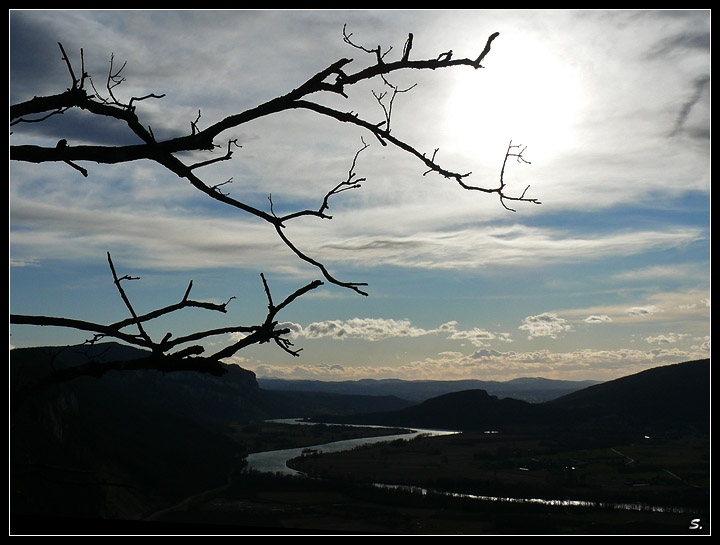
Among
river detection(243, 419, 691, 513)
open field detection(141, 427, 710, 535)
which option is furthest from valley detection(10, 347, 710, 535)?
river detection(243, 419, 691, 513)

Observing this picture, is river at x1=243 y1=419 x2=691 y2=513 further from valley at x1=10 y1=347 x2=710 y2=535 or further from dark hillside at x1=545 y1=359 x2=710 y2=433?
dark hillside at x1=545 y1=359 x2=710 y2=433

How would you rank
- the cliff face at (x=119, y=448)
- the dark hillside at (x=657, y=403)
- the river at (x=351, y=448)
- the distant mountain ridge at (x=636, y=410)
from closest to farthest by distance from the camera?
the cliff face at (x=119, y=448)
the river at (x=351, y=448)
the distant mountain ridge at (x=636, y=410)
the dark hillside at (x=657, y=403)

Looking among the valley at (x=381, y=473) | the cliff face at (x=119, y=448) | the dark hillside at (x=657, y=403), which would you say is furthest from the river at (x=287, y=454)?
the dark hillside at (x=657, y=403)

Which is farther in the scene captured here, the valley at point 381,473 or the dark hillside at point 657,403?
the dark hillside at point 657,403

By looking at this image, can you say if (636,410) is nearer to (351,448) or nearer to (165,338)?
(351,448)

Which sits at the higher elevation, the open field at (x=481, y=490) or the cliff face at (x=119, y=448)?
the cliff face at (x=119, y=448)

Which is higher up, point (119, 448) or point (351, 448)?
point (119, 448)

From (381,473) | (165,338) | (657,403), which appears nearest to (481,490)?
(381,473)

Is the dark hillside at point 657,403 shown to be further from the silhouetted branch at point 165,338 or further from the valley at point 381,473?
the silhouetted branch at point 165,338

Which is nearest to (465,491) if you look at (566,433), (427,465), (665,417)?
(427,465)

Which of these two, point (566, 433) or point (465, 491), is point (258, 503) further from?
point (566, 433)

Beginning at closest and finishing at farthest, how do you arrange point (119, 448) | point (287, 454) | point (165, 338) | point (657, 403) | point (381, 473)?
point (165, 338), point (119, 448), point (381, 473), point (287, 454), point (657, 403)
